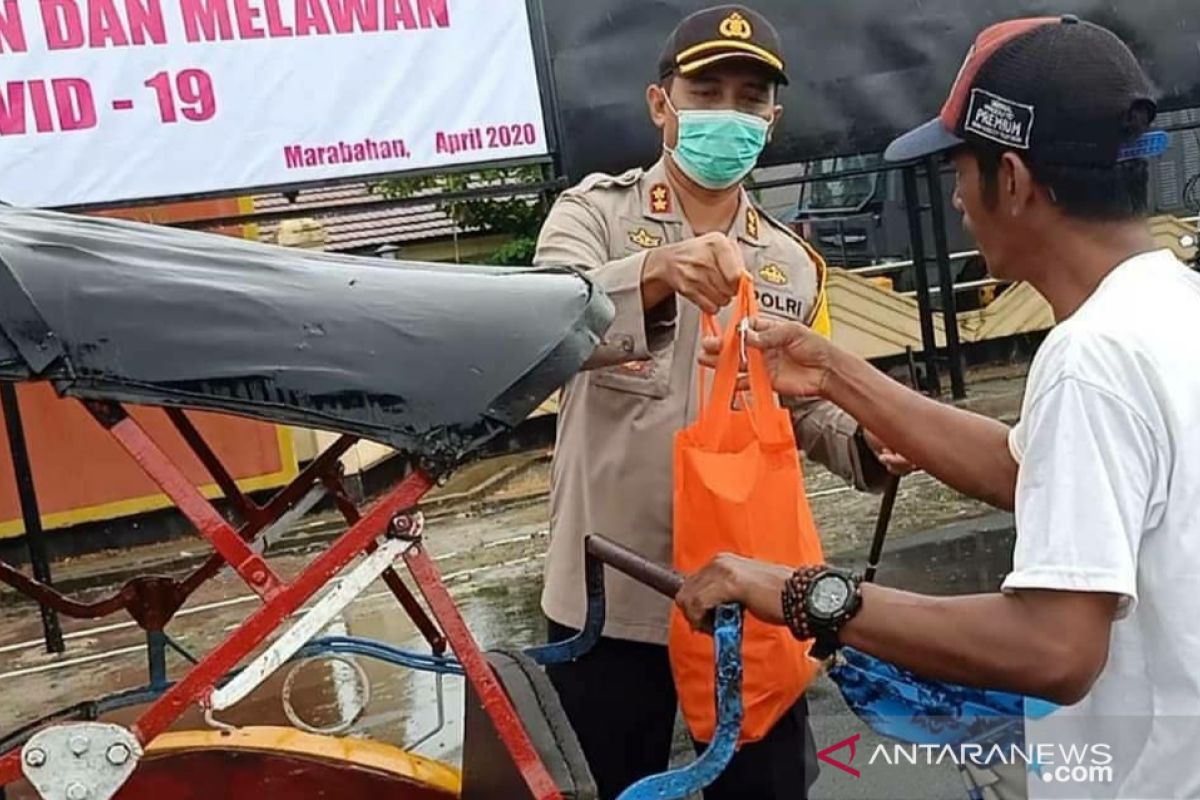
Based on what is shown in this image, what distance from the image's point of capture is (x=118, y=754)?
5.20 feet

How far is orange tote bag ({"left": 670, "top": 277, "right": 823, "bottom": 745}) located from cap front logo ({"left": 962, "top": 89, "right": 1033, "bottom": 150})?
68 cm

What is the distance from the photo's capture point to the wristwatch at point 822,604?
1.66 metres

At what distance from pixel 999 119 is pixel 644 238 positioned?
3.63 ft

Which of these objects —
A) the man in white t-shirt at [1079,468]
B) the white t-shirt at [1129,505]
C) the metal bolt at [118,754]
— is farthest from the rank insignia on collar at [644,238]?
the metal bolt at [118,754]

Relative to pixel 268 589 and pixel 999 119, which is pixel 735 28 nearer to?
pixel 999 119

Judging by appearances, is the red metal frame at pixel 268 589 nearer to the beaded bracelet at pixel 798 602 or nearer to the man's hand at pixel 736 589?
the man's hand at pixel 736 589

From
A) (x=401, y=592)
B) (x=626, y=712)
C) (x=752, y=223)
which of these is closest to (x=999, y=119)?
(x=752, y=223)

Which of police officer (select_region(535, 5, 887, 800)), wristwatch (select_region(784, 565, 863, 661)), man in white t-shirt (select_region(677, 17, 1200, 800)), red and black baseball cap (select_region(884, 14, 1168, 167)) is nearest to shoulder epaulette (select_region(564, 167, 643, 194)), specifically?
police officer (select_region(535, 5, 887, 800))

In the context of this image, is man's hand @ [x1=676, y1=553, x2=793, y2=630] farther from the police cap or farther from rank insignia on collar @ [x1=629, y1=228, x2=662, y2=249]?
the police cap

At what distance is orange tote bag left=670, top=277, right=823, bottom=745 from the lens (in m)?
2.26

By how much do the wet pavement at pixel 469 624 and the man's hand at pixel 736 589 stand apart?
197 cm

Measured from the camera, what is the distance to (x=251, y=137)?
5.66m

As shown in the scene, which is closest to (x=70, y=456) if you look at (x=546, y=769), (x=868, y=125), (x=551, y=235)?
(x=868, y=125)
